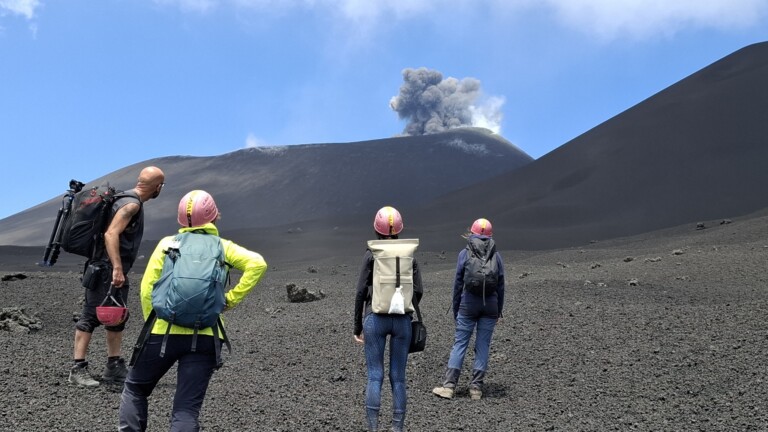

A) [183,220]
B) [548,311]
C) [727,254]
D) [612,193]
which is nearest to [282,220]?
[612,193]

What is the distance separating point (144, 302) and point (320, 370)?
4.03m

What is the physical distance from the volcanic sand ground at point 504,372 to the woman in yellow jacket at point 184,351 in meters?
1.74

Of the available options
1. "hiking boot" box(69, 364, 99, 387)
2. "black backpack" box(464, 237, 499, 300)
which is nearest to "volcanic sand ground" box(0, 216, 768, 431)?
"hiking boot" box(69, 364, 99, 387)

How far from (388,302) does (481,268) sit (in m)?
1.83

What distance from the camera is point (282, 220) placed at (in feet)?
240

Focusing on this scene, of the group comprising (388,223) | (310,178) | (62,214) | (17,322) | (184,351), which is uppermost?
(310,178)

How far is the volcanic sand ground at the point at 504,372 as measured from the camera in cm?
569

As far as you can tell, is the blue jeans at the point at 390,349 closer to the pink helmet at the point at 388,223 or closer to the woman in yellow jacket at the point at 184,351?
the pink helmet at the point at 388,223

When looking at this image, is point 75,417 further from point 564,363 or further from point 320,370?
point 564,363

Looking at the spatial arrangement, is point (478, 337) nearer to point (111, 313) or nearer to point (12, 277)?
point (111, 313)

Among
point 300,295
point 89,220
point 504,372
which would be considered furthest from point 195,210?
point 300,295

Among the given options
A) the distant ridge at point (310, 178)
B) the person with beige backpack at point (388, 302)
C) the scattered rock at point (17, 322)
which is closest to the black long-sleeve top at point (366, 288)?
the person with beige backpack at point (388, 302)

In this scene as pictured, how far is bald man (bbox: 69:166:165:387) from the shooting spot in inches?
212

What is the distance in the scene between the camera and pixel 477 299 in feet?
21.0
